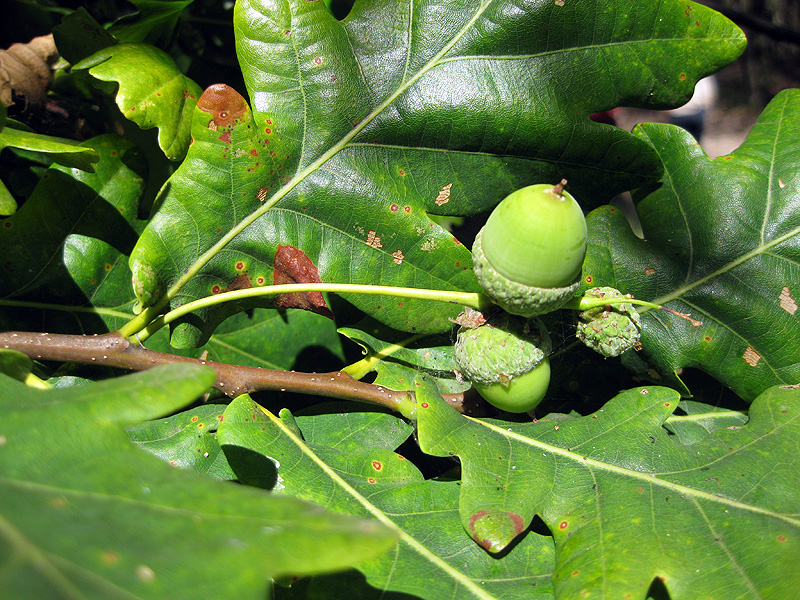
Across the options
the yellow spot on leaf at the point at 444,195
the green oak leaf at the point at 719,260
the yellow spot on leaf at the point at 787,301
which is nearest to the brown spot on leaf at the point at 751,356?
the green oak leaf at the point at 719,260

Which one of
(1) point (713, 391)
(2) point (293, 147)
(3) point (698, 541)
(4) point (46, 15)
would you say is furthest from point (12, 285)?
(1) point (713, 391)

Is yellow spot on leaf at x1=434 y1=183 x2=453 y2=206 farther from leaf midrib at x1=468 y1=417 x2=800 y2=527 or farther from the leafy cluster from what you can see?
leaf midrib at x1=468 y1=417 x2=800 y2=527

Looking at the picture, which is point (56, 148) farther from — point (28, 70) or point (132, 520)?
point (132, 520)

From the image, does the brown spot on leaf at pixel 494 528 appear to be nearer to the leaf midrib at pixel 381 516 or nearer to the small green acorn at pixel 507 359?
the leaf midrib at pixel 381 516

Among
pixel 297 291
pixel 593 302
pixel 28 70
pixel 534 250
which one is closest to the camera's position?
pixel 534 250

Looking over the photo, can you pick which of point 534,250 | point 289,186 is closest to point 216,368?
point 289,186

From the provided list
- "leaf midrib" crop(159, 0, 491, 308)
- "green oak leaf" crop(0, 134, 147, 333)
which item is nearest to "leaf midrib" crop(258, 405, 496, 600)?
"leaf midrib" crop(159, 0, 491, 308)

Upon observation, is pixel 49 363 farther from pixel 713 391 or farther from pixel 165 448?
pixel 713 391
